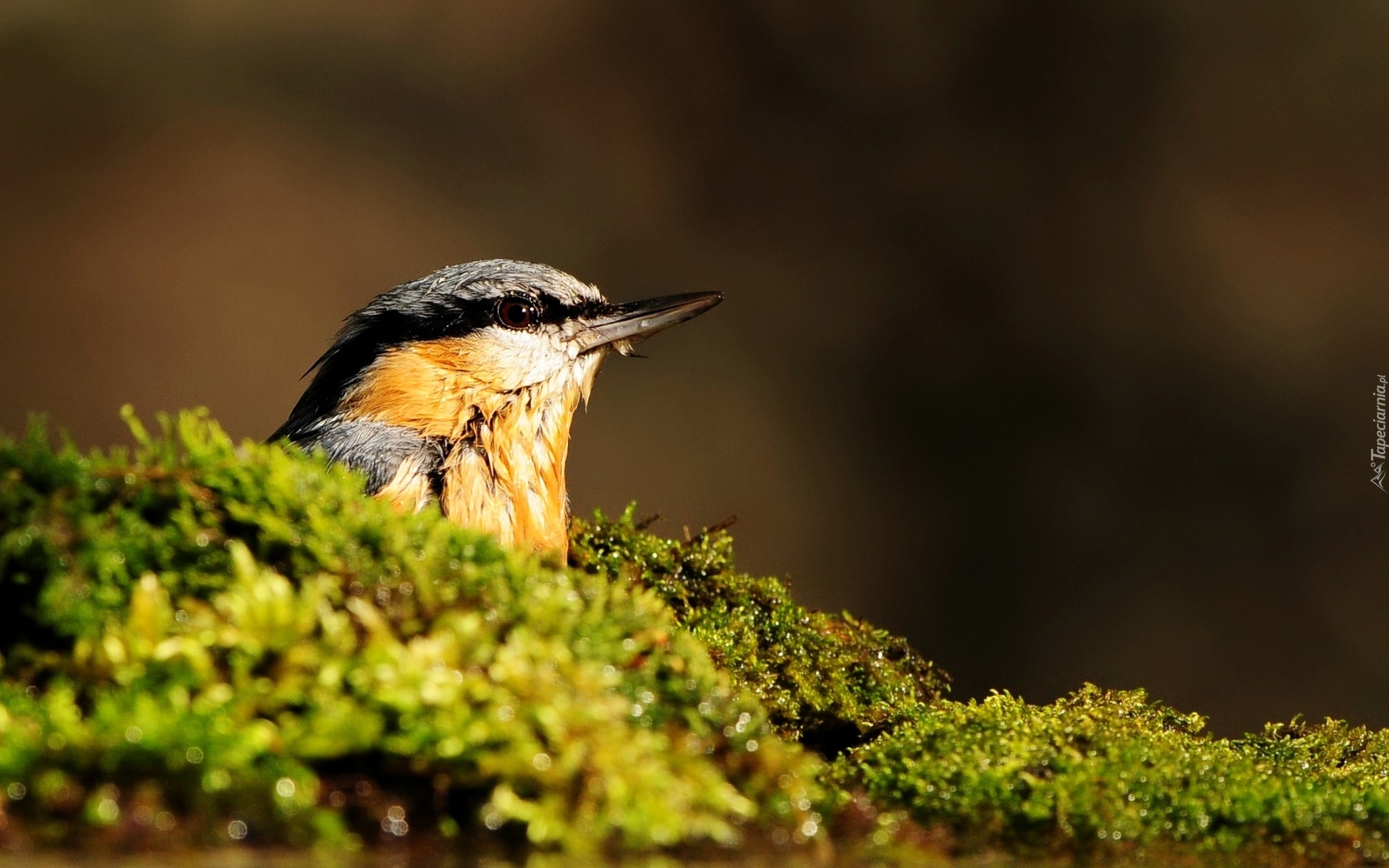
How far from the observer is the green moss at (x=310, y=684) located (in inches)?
39.4

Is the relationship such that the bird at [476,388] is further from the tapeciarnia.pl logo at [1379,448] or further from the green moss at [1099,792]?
the tapeciarnia.pl logo at [1379,448]

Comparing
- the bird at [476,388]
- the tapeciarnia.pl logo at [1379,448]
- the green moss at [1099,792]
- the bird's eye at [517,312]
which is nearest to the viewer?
the green moss at [1099,792]

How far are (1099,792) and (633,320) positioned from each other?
2.14m

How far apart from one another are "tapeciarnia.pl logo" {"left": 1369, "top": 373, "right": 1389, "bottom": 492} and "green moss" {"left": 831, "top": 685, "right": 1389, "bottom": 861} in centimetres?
462

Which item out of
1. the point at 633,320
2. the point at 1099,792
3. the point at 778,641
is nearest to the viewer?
the point at 1099,792

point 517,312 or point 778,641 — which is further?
point 517,312

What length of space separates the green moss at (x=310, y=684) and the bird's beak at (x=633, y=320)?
1.95 m

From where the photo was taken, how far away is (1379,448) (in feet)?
18.6

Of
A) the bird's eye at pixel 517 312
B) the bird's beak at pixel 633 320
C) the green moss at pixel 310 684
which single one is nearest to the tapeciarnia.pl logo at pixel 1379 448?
the bird's beak at pixel 633 320

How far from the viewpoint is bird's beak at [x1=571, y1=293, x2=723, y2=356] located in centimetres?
321

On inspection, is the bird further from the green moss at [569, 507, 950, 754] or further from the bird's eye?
the green moss at [569, 507, 950, 754]

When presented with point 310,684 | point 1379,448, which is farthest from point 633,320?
point 1379,448

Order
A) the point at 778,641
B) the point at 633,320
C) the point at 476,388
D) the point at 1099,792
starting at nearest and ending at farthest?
the point at 1099,792
the point at 778,641
the point at 476,388
the point at 633,320

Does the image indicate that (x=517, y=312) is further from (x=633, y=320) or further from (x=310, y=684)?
(x=310, y=684)
